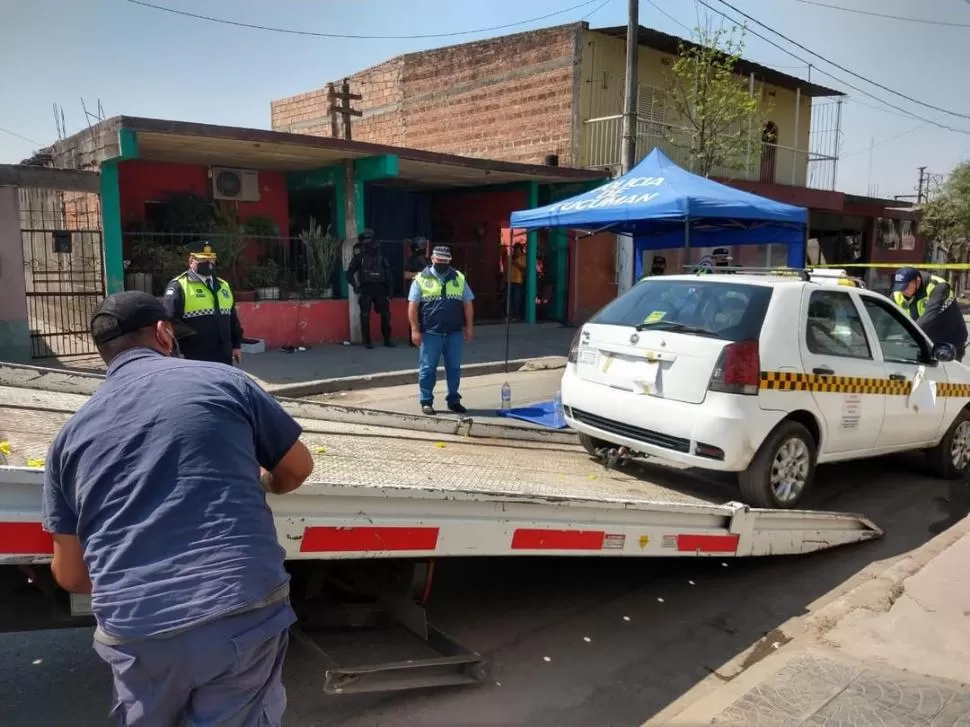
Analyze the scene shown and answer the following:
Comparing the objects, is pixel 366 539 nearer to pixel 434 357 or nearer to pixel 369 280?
pixel 434 357

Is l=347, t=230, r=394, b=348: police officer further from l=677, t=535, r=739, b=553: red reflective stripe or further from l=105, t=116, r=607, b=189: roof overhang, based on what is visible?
l=677, t=535, r=739, b=553: red reflective stripe

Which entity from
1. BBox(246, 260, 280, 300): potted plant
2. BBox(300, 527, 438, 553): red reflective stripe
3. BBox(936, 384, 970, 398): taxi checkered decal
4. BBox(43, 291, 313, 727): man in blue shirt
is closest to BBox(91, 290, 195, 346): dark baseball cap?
BBox(43, 291, 313, 727): man in blue shirt

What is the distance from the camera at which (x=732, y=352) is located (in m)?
4.78

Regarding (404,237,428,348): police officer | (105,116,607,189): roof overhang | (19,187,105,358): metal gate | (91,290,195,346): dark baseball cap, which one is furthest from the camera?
(404,237,428,348): police officer

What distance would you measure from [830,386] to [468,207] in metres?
14.3

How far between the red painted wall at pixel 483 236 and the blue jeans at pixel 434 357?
9.47m

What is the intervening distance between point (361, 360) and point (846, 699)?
31.3 ft

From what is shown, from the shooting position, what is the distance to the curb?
9.55m

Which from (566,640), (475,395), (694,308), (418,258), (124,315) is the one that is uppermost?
(418,258)

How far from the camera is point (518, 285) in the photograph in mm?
17172

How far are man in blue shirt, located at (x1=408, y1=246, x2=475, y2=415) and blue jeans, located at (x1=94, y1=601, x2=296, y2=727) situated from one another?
5995 mm

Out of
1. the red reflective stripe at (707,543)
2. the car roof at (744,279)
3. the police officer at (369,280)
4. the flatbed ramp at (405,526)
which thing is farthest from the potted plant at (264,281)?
the red reflective stripe at (707,543)

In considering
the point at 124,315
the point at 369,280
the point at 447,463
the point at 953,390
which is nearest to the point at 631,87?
the point at 369,280

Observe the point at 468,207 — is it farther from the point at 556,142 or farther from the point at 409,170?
the point at 409,170
